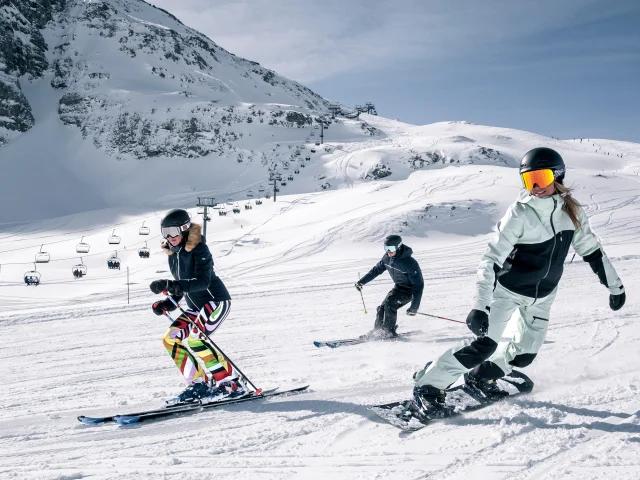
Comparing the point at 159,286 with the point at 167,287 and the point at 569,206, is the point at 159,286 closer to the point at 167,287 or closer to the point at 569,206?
the point at 167,287

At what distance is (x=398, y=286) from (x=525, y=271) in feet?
14.3

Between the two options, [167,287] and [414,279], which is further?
[414,279]

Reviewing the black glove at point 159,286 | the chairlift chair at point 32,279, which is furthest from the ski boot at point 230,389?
the chairlift chair at point 32,279

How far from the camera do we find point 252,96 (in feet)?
362

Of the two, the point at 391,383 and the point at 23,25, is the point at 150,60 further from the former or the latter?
the point at 391,383

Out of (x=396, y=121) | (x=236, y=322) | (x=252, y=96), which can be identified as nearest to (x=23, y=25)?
(x=252, y=96)

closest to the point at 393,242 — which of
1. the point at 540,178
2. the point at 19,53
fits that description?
the point at 540,178

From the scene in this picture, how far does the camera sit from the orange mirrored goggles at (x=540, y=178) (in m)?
3.78

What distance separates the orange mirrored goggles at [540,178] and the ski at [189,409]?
10.4ft

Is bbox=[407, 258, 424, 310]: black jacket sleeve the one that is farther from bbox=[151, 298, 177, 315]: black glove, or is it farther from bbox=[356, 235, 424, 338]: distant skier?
bbox=[151, 298, 177, 315]: black glove

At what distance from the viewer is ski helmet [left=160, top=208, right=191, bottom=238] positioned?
4766 millimetres

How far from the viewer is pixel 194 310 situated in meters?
5.20

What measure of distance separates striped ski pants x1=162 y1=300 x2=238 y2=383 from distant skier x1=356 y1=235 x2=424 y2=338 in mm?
3507

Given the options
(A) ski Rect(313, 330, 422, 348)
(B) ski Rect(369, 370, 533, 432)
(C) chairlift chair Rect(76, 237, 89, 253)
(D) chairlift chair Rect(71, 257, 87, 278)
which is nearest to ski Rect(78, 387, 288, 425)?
(B) ski Rect(369, 370, 533, 432)
